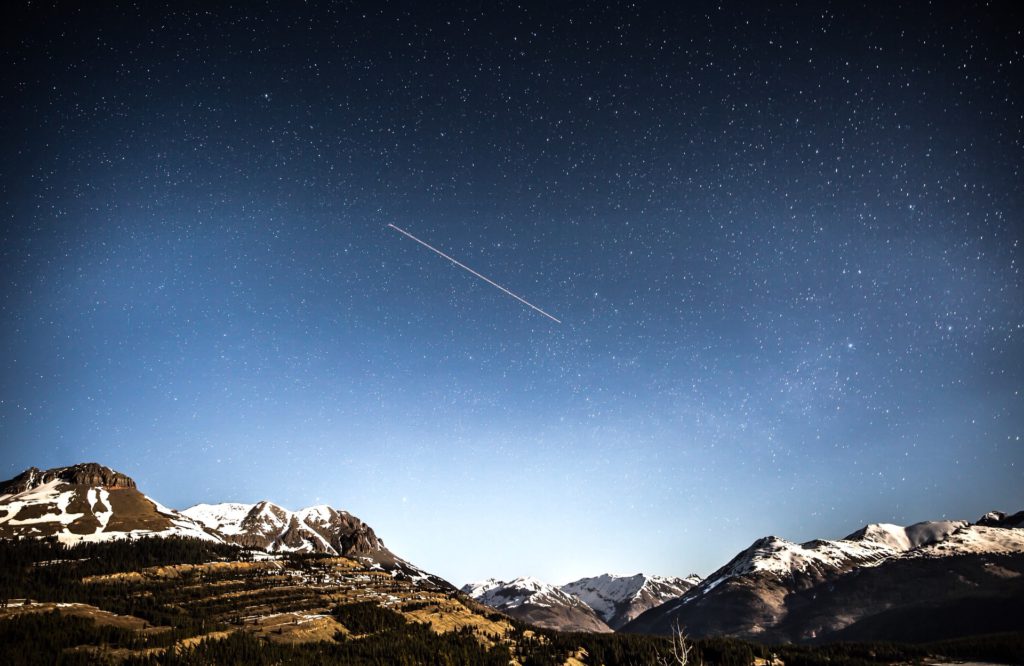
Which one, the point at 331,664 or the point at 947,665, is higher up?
the point at 331,664

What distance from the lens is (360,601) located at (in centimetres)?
19150

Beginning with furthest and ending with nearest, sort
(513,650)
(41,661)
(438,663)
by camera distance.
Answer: (513,650), (438,663), (41,661)

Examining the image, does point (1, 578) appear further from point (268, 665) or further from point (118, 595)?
point (268, 665)

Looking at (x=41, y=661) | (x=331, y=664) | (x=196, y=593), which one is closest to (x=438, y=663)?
(x=331, y=664)

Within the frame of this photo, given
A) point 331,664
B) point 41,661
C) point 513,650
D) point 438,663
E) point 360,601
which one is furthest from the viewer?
point 360,601

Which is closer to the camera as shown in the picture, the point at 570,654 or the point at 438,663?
the point at 438,663

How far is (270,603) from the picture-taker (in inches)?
7215

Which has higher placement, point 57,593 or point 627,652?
point 57,593

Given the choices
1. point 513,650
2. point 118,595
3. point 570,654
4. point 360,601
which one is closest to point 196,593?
point 118,595

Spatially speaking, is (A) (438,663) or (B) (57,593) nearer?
(A) (438,663)

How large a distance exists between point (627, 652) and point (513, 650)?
53732 millimetres

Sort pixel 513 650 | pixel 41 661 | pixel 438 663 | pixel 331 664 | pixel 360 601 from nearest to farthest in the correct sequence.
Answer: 1. pixel 41 661
2. pixel 331 664
3. pixel 438 663
4. pixel 513 650
5. pixel 360 601

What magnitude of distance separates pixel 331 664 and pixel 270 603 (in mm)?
74467

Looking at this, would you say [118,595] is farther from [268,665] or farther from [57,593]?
[268,665]
